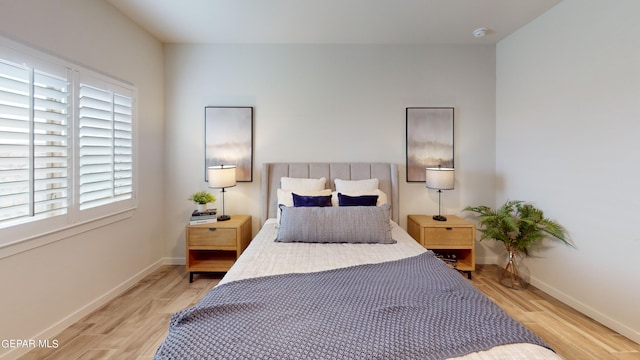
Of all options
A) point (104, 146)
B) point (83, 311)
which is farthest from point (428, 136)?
point (83, 311)

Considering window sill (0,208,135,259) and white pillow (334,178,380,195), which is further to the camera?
white pillow (334,178,380,195)

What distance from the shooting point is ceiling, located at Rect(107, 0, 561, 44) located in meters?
2.52

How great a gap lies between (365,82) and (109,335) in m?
3.46

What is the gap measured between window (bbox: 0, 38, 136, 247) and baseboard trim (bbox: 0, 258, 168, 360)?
0.72m

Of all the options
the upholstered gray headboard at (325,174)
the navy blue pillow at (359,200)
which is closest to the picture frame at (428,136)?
the upholstered gray headboard at (325,174)

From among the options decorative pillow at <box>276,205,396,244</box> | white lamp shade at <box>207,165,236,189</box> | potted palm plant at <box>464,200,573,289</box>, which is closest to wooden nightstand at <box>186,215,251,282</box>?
white lamp shade at <box>207,165,236,189</box>

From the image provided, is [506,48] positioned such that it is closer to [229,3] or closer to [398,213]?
[398,213]

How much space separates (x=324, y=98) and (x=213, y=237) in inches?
81.2

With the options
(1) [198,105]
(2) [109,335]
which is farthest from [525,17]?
(2) [109,335]

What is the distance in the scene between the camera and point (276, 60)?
3.36 m

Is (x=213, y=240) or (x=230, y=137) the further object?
(x=230, y=137)

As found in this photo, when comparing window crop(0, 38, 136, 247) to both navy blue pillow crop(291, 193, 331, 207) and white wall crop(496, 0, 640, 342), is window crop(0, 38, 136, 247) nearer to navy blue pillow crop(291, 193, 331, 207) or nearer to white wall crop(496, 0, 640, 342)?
navy blue pillow crop(291, 193, 331, 207)

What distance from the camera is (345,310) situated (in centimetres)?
123

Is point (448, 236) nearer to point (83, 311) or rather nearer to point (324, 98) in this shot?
point (324, 98)
